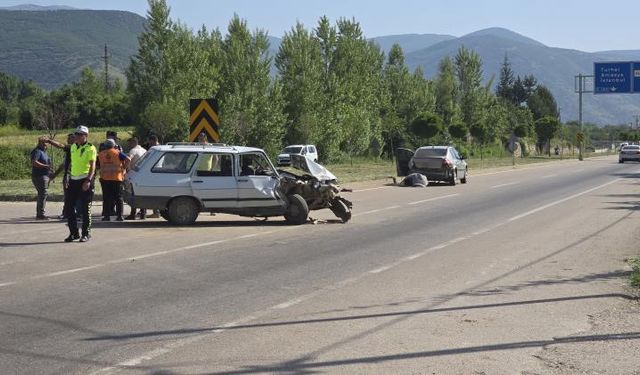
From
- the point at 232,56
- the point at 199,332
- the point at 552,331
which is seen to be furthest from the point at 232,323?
the point at 232,56

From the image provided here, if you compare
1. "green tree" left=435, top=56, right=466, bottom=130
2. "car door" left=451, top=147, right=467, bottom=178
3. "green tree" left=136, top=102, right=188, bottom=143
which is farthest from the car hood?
"green tree" left=435, top=56, right=466, bottom=130

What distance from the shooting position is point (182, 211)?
52.6 feet

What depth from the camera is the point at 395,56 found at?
248 feet

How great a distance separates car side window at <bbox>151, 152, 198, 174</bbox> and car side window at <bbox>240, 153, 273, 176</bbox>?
933 millimetres

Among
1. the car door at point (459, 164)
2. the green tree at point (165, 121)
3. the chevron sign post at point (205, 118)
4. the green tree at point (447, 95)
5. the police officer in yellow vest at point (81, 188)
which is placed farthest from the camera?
the green tree at point (447, 95)

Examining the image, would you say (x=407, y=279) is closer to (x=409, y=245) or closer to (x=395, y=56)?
(x=409, y=245)

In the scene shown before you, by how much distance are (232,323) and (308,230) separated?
8.24m

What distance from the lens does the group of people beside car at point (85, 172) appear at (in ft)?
43.1

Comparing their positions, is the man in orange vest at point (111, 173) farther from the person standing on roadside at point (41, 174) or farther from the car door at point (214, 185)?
the car door at point (214, 185)

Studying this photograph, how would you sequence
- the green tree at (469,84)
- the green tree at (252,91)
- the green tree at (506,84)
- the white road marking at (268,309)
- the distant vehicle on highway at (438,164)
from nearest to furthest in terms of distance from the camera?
the white road marking at (268,309), the distant vehicle on highway at (438,164), the green tree at (252,91), the green tree at (469,84), the green tree at (506,84)

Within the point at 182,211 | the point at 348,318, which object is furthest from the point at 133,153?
the point at 348,318

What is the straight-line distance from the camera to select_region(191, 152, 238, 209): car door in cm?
1606

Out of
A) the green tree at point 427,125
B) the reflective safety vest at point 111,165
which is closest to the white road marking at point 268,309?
the reflective safety vest at point 111,165

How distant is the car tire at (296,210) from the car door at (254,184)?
34 centimetres
